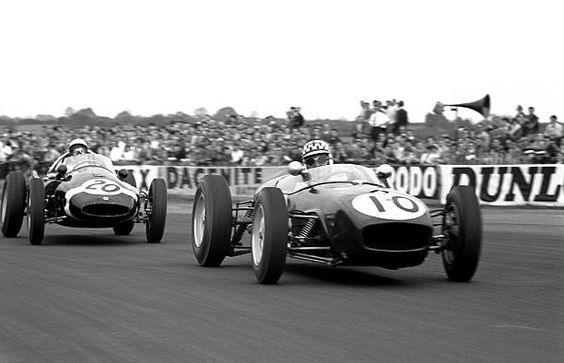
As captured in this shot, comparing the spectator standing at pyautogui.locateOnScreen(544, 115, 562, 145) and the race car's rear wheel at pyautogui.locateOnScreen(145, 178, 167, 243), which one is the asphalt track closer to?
the race car's rear wheel at pyautogui.locateOnScreen(145, 178, 167, 243)

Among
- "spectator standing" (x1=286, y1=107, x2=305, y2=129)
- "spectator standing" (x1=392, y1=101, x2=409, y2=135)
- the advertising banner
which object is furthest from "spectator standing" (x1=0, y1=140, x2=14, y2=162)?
the advertising banner

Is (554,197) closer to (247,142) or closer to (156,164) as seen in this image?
(247,142)

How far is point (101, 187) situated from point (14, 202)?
1.83 meters

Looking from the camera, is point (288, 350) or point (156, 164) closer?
point (288, 350)

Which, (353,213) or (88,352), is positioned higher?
(353,213)

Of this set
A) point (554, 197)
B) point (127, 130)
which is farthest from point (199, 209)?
point (127, 130)

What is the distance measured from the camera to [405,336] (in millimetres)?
6105

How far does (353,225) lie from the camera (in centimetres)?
861

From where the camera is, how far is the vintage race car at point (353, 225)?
338 inches

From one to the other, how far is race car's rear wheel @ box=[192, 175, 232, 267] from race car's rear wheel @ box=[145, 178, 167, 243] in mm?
3233

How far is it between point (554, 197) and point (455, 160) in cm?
306

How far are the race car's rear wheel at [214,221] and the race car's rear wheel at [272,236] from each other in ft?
3.95

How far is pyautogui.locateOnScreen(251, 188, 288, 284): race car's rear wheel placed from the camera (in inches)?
339

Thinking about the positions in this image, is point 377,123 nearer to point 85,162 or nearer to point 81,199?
point 85,162
